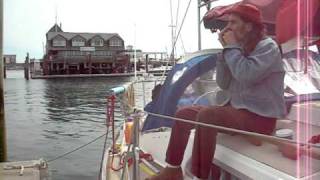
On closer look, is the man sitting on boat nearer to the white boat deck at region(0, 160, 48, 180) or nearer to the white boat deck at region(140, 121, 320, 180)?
the white boat deck at region(140, 121, 320, 180)

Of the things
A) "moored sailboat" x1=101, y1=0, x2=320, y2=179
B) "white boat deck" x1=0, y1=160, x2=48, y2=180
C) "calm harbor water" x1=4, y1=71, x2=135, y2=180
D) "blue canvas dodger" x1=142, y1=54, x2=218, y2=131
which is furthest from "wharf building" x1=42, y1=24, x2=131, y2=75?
"blue canvas dodger" x1=142, y1=54, x2=218, y2=131

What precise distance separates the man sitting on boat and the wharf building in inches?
3370

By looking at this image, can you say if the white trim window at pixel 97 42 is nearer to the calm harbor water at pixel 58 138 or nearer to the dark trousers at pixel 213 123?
the calm harbor water at pixel 58 138

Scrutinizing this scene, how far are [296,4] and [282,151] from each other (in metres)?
1.12

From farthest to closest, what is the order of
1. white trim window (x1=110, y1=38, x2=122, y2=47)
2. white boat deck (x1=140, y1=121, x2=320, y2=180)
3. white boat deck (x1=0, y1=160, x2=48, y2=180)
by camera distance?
1. white trim window (x1=110, y1=38, x2=122, y2=47)
2. white boat deck (x1=0, y1=160, x2=48, y2=180)
3. white boat deck (x1=140, y1=121, x2=320, y2=180)

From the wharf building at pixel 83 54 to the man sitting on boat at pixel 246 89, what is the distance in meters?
85.6

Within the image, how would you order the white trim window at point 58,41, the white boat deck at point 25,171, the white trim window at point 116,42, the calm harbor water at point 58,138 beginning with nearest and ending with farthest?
the white boat deck at point 25,171, the calm harbor water at point 58,138, the white trim window at point 58,41, the white trim window at point 116,42

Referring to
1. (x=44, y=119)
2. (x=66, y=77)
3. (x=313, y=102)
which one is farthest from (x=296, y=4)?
(x=66, y=77)

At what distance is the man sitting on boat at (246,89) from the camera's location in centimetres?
265

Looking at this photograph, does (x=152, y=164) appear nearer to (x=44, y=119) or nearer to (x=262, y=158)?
(x=262, y=158)

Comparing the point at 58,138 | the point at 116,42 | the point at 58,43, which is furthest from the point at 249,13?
the point at 116,42

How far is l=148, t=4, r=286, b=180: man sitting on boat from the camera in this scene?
2650 mm

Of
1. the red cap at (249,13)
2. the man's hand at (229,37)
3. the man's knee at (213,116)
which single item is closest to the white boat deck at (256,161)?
the man's knee at (213,116)

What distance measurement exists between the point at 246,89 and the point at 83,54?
87.7 meters
